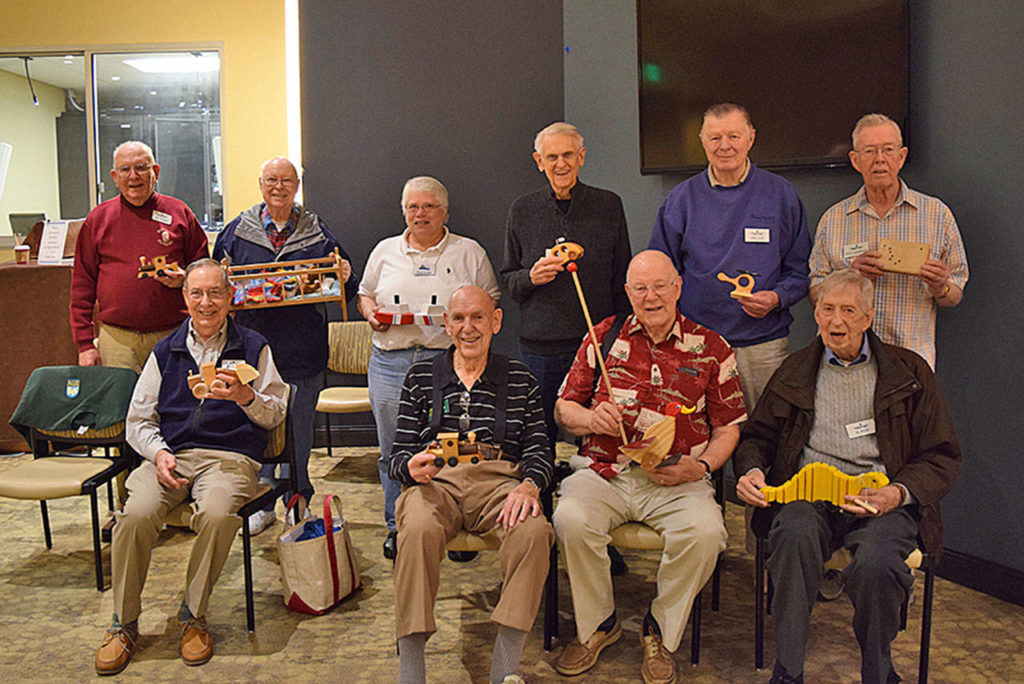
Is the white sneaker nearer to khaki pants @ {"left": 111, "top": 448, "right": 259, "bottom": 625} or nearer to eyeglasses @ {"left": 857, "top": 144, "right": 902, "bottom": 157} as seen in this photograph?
khaki pants @ {"left": 111, "top": 448, "right": 259, "bottom": 625}

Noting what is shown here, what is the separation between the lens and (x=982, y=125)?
10.0 feet

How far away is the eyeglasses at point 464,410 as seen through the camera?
8.98 feet

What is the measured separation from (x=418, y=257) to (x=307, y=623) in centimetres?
142

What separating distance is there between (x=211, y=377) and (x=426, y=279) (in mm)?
926

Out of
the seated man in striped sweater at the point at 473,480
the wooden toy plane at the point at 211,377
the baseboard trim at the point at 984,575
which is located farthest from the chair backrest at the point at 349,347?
the baseboard trim at the point at 984,575

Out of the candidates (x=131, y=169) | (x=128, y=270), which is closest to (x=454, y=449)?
(x=128, y=270)

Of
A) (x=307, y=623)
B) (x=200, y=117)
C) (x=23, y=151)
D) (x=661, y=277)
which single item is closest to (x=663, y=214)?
(x=661, y=277)

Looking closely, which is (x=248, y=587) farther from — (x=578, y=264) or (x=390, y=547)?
(x=578, y=264)

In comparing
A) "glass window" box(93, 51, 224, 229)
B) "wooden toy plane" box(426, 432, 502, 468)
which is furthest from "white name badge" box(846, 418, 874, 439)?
"glass window" box(93, 51, 224, 229)

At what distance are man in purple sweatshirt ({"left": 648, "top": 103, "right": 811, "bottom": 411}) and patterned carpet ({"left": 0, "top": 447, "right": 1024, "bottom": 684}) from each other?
839 mm

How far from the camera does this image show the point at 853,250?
2869mm

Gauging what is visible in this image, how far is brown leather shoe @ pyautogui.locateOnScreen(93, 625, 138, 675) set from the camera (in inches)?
103

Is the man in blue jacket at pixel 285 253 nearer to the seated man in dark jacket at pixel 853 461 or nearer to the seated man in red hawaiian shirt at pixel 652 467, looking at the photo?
the seated man in red hawaiian shirt at pixel 652 467

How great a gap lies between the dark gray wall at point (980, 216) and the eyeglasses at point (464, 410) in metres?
1.84
